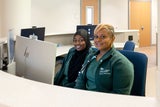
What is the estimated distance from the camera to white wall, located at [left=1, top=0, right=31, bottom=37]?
15.6ft

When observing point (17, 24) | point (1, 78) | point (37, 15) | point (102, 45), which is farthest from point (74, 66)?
point (37, 15)

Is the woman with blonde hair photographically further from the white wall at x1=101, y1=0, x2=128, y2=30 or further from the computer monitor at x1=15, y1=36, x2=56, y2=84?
the white wall at x1=101, y1=0, x2=128, y2=30

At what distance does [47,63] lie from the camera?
1.57m

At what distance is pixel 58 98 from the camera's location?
100cm

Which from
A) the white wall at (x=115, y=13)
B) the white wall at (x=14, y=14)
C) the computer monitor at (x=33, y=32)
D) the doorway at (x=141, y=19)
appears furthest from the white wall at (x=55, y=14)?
the computer monitor at (x=33, y=32)

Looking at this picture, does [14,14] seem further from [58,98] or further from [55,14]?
[58,98]

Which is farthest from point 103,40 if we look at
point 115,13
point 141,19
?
point 141,19

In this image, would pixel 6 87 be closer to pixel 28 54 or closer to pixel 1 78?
pixel 1 78

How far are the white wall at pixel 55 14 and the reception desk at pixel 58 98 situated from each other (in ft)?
19.2

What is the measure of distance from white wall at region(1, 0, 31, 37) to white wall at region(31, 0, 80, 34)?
2074 millimetres

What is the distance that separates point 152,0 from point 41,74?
9.84 metres

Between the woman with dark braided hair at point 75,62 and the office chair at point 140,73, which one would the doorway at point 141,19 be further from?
the office chair at point 140,73

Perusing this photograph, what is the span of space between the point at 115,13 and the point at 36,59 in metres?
8.21

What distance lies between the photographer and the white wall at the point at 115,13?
924cm
